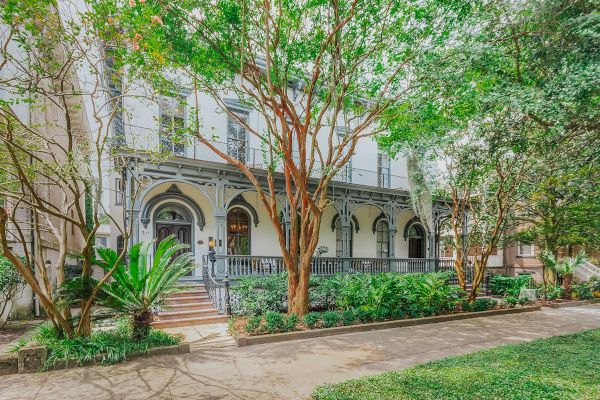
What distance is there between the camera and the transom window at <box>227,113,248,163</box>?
13477mm

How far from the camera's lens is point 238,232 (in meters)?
14.2

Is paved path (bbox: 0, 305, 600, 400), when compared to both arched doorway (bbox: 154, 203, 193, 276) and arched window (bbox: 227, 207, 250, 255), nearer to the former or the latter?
arched doorway (bbox: 154, 203, 193, 276)

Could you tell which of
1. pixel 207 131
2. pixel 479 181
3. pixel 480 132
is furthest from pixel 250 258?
pixel 479 181

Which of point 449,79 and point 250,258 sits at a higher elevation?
point 449,79

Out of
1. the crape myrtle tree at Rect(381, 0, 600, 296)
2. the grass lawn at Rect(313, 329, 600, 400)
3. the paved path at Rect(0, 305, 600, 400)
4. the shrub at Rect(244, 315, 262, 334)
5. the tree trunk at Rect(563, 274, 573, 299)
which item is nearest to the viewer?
the grass lawn at Rect(313, 329, 600, 400)

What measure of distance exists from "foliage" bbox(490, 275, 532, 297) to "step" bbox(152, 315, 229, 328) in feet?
42.4

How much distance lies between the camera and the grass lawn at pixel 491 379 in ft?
14.5

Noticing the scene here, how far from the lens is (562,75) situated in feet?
18.5

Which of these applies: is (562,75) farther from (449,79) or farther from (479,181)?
(479,181)

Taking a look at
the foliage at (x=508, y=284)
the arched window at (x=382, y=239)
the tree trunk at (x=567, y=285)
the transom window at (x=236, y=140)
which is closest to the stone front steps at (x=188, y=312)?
the transom window at (x=236, y=140)

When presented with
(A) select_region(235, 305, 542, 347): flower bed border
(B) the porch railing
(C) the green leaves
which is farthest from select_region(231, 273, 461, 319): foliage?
(C) the green leaves

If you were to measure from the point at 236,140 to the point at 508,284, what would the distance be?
45.9ft

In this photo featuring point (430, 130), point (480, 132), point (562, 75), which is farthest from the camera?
point (430, 130)

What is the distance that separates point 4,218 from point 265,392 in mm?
4620
